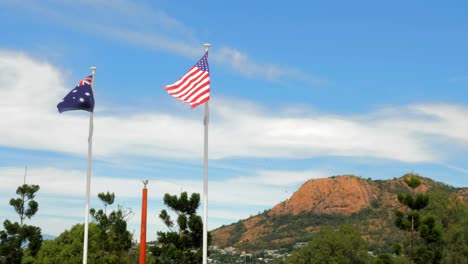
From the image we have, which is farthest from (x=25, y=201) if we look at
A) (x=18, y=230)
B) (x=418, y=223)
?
(x=418, y=223)

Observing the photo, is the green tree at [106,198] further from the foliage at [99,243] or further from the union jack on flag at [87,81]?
the union jack on flag at [87,81]

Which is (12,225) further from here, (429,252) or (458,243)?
(458,243)

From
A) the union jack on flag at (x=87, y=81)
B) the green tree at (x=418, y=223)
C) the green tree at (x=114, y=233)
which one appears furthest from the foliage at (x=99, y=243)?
the union jack on flag at (x=87, y=81)

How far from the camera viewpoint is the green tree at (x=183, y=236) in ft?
146

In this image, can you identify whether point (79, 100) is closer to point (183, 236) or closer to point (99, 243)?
point (183, 236)

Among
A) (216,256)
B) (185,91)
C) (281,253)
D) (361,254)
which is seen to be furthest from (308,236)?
(185,91)

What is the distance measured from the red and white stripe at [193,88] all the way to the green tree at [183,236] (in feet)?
81.1

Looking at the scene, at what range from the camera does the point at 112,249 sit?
2347 inches

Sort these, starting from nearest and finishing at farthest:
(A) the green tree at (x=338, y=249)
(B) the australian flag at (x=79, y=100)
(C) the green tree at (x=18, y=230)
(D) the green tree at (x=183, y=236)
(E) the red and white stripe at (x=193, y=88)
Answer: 1. (E) the red and white stripe at (x=193, y=88)
2. (B) the australian flag at (x=79, y=100)
3. (D) the green tree at (x=183, y=236)
4. (C) the green tree at (x=18, y=230)
5. (A) the green tree at (x=338, y=249)

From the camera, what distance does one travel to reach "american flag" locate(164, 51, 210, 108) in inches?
794

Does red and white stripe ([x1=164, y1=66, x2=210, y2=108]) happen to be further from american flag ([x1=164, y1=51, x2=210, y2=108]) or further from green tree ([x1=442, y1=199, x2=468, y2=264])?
green tree ([x1=442, y1=199, x2=468, y2=264])

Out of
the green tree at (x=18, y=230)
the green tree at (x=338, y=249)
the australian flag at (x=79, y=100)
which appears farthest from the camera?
the green tree at (x=338, y=249)

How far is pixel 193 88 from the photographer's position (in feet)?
67.5

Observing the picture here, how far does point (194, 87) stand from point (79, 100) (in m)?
5.68
